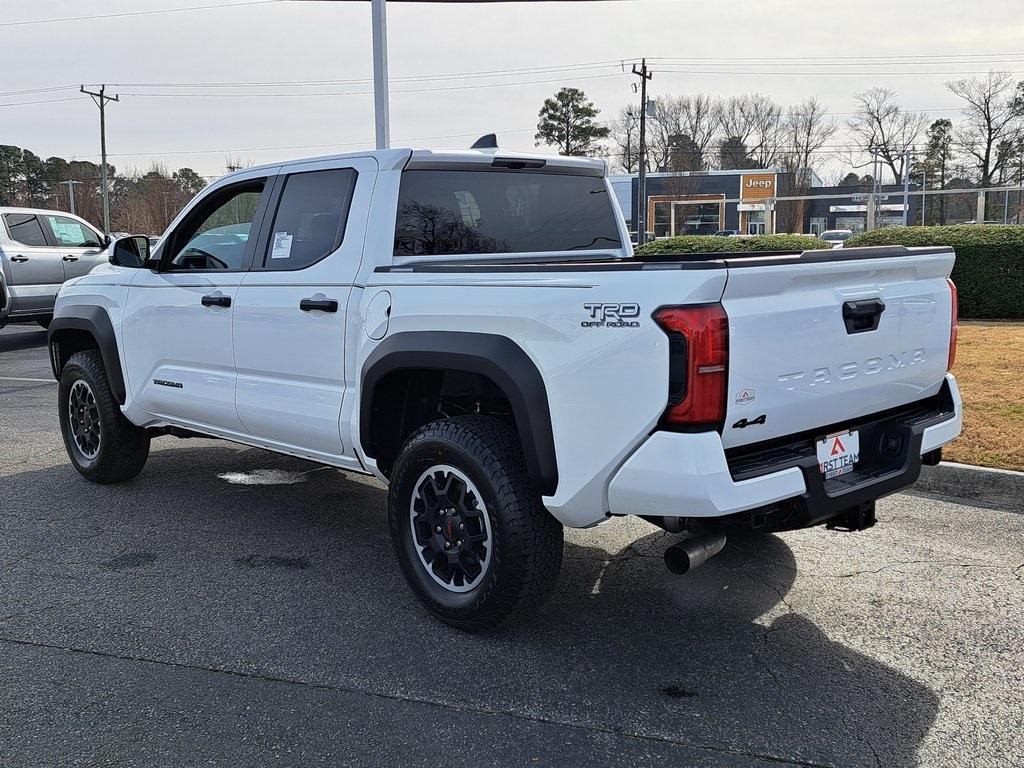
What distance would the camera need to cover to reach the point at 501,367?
3.50m

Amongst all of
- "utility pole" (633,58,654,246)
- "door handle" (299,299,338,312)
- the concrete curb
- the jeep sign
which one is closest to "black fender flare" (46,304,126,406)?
"door handle" (299,299,338,312)

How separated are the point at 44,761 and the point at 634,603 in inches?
93.3

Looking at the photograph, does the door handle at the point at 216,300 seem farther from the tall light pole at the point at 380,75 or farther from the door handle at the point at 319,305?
the tall light pole at the point at 380,75

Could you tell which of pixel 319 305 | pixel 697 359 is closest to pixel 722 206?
pixel 319 305

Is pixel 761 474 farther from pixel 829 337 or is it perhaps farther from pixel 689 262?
pixel 689 262

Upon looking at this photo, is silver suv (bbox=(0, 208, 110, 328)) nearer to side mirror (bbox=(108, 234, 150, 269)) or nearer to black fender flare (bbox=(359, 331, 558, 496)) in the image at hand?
side mirror (bbox=(108, 234, 150, 269))

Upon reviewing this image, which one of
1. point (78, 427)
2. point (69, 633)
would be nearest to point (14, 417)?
point (78, 427)

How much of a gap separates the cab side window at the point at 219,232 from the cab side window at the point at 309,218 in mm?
231

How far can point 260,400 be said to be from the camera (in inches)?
185

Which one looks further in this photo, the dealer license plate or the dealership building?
the dealership building

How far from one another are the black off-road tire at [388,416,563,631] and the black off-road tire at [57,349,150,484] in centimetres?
288

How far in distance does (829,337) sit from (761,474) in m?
0.58

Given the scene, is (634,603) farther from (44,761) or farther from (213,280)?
(213,280)

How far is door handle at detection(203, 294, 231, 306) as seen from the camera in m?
4.86
